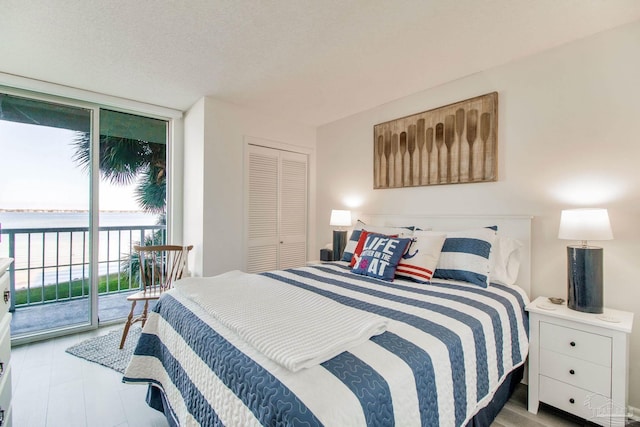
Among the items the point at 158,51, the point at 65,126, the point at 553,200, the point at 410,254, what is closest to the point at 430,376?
the point at 410,254

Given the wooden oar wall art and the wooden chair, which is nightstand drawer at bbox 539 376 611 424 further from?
the wooden chair

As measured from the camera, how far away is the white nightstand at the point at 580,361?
1.54m

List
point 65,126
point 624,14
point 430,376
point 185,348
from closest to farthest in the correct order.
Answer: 1. point 430,376
2. point 185,348
3. point 624,14
4. point 65,126

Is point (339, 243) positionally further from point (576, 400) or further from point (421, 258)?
point (576, 400)

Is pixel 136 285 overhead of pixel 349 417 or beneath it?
beneath

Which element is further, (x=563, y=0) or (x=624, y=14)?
(x=624, y=14)

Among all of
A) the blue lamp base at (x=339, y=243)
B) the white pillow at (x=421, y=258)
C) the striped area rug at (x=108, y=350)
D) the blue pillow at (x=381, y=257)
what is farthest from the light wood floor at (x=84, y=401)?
the blue lamp base at (x=339, y=243)

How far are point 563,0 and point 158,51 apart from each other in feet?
8.36

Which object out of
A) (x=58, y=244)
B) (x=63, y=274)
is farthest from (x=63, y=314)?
(x=58, y=244)

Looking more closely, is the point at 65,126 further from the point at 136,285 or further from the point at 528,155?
the point at 528,155

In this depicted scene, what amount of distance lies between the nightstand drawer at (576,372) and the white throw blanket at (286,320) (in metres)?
1.30

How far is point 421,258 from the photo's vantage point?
2.12m

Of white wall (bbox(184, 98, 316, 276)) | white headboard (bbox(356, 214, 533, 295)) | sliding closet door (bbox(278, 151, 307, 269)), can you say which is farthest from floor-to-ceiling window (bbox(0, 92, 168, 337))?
white headboard (bbox(356, 214, 533, 295))

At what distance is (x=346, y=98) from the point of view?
299cm
